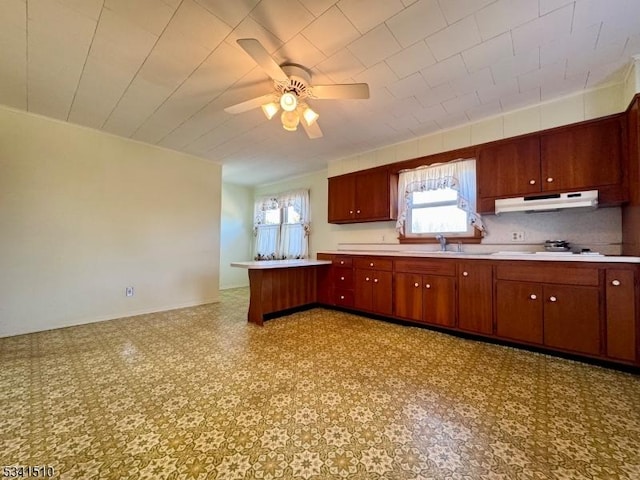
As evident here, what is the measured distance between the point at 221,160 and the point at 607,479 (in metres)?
5.54

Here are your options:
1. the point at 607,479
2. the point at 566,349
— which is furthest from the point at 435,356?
the point at 607,479

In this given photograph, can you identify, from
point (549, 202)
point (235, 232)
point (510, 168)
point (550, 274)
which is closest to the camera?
point (550, 274)

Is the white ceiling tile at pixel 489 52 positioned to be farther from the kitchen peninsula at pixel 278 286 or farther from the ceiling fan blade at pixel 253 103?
the kitchen peninsula at pixel 278 286

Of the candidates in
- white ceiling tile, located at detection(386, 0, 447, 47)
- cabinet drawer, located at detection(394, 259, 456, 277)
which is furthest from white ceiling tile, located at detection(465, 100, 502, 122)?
cabinet drawer, located at detection(394, 259, 456, 277)

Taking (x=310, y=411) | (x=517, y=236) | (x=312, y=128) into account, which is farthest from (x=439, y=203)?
(x=310, y=411)

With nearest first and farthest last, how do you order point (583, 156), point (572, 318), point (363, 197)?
point (572, 318) < point (583, 156) < point (363, 197)

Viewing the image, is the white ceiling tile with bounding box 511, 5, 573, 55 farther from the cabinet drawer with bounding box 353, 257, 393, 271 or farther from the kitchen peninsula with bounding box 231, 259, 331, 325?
the kitchen peninsula with bounding box 231, 259, 331, 325

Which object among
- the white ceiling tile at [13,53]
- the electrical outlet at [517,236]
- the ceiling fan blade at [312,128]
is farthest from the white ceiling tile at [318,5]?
the electrical outlet at [517,236]

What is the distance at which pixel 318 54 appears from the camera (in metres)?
2.17

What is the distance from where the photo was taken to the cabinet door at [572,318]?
7.63 feet

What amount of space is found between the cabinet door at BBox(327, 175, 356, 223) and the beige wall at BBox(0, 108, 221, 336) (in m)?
2.34

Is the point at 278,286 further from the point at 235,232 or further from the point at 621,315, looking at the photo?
the point at 621,315

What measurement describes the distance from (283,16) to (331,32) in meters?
0.36

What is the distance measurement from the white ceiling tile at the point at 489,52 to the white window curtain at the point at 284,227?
380 cm
